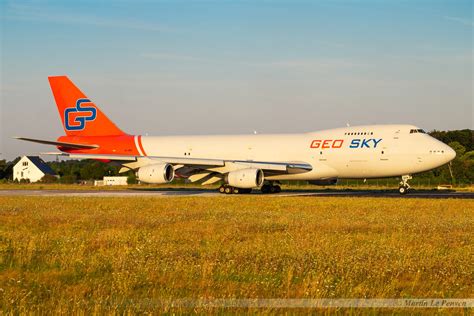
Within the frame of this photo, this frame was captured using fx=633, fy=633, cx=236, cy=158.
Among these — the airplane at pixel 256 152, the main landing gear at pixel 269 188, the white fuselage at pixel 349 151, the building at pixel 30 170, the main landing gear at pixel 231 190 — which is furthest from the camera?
the building at pixel 30 170

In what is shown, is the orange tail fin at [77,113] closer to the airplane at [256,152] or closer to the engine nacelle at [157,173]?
the airplane at [256,152]

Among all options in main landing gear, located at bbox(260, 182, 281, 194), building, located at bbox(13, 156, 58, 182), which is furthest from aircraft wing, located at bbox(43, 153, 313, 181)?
building, located at bbox(13, 156, 58, 182)

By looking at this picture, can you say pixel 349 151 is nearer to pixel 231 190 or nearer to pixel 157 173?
pixel 231 190

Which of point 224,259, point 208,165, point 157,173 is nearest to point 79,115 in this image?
point 157,173

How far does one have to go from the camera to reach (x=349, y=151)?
4106cm

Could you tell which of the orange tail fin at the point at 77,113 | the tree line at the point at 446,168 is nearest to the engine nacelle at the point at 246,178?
the orange tail fin at the point at 77,113

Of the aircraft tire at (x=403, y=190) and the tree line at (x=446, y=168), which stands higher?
the tree line at (x=446, y=168)

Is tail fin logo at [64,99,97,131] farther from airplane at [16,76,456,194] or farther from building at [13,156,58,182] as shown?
building at [13,156,58,182]

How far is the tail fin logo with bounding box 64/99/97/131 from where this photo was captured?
52188 mm

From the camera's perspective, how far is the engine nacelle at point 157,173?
42656mm

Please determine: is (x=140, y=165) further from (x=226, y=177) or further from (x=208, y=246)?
(x=208, y=246)

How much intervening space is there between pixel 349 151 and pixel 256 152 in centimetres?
718

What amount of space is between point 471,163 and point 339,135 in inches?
1958

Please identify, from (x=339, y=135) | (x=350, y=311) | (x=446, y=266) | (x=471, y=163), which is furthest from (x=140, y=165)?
(x=471, y=163)
